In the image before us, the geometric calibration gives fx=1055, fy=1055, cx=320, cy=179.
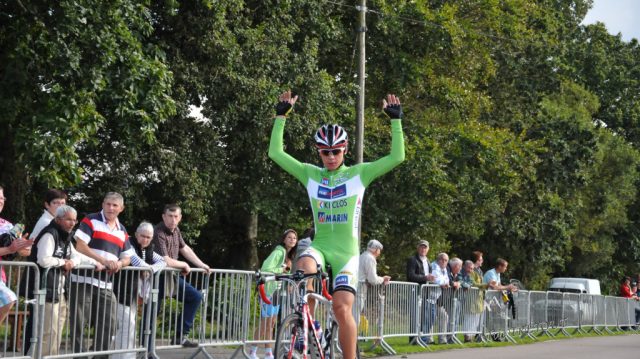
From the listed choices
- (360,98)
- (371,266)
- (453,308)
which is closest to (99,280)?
(371,266)

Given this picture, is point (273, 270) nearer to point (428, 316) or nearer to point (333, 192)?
point (333, 192)

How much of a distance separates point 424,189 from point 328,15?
5591mm

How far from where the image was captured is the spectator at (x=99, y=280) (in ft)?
33.6

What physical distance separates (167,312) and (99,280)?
1725mm

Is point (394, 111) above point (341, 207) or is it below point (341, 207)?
above

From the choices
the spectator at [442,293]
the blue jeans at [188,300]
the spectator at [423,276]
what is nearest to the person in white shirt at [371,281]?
the spectator at [423,276]

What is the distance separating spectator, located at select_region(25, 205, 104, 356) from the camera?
9.74 meters

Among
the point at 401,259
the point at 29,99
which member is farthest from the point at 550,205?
the point at 29,99

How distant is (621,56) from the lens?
5841 cm

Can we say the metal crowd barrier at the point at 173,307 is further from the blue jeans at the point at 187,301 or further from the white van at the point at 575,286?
the white van at the point at 575,286

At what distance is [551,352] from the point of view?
1800 cm

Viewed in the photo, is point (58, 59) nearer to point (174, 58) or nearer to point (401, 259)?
point (174, 58)

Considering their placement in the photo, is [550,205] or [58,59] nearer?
[58,59]

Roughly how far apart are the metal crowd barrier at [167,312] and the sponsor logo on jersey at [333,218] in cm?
63
